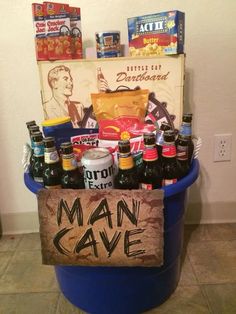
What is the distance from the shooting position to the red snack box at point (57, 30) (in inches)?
32.7

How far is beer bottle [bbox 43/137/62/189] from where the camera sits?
0.73 meters

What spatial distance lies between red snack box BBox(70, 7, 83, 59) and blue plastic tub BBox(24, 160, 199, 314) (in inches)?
Result: 16.2

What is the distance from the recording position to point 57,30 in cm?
84

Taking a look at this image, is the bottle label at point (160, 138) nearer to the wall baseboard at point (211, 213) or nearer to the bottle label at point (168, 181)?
the bottle label at point (168, 181)

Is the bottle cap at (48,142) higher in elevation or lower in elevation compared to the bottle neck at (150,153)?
higher

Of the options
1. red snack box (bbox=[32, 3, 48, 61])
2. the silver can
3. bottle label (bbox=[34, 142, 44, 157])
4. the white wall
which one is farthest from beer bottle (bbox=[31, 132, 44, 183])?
the white wall

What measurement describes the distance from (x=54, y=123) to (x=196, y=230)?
0.77 meters

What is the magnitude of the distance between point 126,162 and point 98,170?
0.23 feet

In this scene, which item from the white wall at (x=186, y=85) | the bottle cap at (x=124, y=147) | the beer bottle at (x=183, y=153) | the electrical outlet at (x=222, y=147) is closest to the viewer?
the bottle cap at (x=124, y=147)

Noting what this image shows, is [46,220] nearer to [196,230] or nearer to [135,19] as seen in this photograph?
[135,19]

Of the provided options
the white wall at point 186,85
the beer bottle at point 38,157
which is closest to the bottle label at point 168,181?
the beer bottle at point 38,157

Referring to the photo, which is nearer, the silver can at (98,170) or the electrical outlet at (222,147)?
the silver can at (98,170)

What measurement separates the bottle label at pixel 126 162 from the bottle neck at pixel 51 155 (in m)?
0.17

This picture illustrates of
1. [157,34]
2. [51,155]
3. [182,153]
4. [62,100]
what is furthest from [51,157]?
[157,34]
